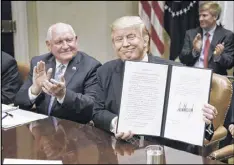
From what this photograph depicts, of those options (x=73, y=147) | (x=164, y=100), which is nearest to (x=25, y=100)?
(x=73, y=147)

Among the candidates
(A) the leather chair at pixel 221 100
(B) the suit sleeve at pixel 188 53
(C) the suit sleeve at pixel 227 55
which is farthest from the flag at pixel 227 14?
(A) the leather chair at pixel 221 100

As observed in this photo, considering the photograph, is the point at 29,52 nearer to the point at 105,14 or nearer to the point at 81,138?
the point at 105,14

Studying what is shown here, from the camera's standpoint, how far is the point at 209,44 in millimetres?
4273

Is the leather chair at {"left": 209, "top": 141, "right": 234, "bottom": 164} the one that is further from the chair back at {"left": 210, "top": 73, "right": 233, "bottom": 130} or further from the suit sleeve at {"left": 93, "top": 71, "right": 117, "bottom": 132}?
the suit sleeve at {"left": 93, "top": 71, "right": 117, "bottom": 132}

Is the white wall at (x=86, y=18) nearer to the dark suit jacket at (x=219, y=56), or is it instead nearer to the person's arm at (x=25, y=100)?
the dark suit jacket at (x=219, y=56)

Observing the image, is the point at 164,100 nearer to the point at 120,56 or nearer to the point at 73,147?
the point at 73,147

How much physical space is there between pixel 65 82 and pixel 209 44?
2037mm

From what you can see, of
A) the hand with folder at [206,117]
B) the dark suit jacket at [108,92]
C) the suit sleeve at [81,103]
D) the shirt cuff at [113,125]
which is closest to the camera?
the hand with folder at [206,117]

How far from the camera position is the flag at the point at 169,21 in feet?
15.4

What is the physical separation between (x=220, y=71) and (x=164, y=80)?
2559 mm

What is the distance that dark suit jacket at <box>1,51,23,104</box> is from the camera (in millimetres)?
3057

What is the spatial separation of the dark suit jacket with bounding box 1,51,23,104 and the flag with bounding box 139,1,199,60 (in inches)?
80.1

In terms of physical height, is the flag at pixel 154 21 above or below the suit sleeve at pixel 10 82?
above

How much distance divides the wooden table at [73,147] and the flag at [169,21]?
2.75 m
